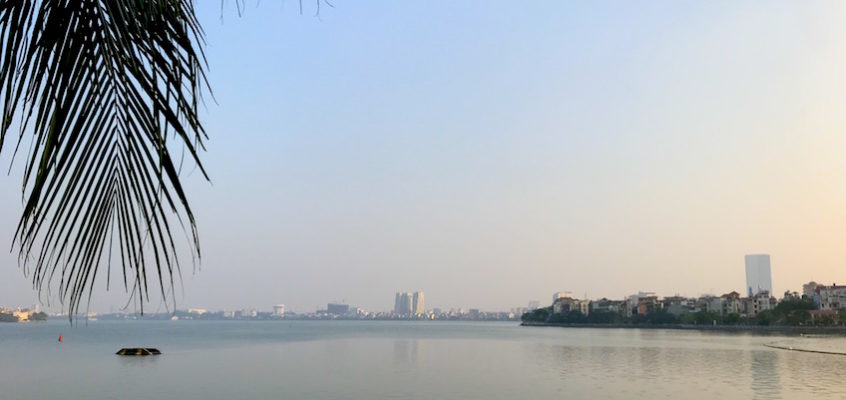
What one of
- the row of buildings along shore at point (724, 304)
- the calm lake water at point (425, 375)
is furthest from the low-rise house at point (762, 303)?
the calm lake water at point (425, 375)

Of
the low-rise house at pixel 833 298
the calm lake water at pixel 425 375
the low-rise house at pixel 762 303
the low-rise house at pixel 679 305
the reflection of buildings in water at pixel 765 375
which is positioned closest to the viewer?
the calm lake water at pixel 425 375

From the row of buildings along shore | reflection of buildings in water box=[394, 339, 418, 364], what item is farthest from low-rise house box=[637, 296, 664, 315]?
reflection of buildings in water box=[394, 339, 418, 364]

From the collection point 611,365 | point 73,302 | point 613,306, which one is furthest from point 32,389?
point 613,306

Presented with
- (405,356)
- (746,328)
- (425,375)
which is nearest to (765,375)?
(425,375)

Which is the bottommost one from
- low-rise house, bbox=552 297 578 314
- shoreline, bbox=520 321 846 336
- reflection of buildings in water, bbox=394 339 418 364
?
reflection of buildings in water, bbox=394 339 418 364

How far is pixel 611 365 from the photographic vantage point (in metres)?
42.3

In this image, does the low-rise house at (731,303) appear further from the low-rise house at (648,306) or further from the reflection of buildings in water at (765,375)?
the reflection of buildings in water at (765,375)

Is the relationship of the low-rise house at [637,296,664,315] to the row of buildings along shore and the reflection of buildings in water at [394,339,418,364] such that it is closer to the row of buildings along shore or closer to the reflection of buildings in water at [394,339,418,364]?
the row of buildings along shore

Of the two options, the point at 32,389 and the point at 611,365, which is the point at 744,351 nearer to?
the point at 611,365

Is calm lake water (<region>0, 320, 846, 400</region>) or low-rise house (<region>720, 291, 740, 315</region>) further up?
low-rise house (<region>720, 291, 740, 315</region>)

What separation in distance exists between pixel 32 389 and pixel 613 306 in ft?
419

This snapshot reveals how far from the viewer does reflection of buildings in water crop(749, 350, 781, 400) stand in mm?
29234

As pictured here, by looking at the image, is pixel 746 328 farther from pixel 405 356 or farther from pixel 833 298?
pixel 405 356

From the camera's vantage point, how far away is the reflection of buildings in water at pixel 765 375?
29234mm
